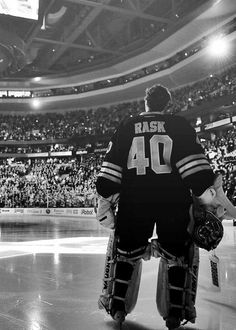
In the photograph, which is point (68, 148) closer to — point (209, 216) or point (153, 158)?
point (153, 158)

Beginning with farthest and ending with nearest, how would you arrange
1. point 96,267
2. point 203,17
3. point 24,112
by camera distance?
point 24,112
point 203,17
point 96,267

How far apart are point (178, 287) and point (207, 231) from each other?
17.0 inches

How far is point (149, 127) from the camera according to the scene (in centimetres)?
270

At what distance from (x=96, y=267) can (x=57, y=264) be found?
23.6 inches

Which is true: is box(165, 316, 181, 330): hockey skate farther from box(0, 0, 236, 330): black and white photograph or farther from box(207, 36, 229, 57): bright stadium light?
box(207, 36, 229, 57): bright stadium light

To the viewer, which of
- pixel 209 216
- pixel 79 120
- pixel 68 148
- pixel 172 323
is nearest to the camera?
pixel 172 323

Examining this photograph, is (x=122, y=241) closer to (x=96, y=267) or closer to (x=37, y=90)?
(x=96, y=267)

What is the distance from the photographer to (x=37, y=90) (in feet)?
123

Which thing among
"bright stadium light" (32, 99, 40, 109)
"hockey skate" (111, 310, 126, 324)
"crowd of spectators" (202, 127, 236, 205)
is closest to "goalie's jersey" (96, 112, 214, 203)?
"hockey skate" (111, 310, 126, 324)

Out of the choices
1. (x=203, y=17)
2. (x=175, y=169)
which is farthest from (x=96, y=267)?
(x=203, y=17)

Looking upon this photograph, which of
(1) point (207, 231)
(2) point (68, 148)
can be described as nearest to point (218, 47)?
(2) point (68, 148)

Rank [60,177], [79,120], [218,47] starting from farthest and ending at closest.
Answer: [79,120]
[60,177]
[218,47]

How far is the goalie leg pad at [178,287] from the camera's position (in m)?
2.38

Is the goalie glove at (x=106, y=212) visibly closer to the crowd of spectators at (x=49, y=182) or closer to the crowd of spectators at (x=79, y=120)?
the crowd of spectators at (x=49, y=182)
